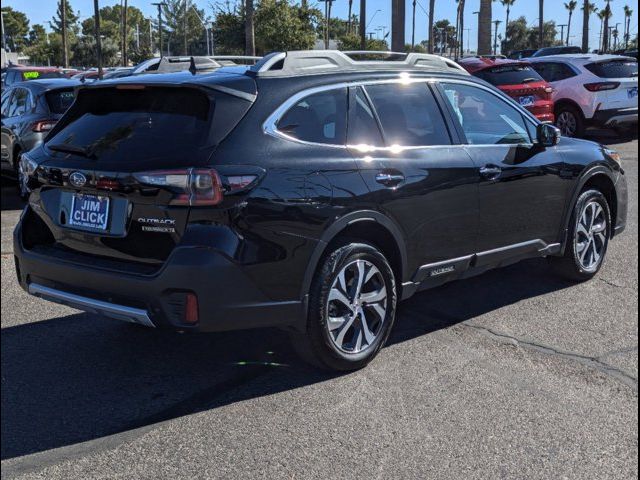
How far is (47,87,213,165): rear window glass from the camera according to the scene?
379 cm

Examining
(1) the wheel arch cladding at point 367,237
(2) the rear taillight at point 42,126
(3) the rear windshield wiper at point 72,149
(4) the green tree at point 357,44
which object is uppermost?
(4) the green tree at point 357,44

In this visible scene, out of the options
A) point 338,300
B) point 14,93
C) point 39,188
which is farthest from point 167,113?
point 14,93

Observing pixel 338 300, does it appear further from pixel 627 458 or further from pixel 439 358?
pixel 627 458

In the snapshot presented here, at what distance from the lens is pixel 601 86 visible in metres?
15.0

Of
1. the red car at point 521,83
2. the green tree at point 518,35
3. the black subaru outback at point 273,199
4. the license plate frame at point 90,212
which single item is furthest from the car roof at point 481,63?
the green tree at point 518,35

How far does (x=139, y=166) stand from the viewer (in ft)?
12.3

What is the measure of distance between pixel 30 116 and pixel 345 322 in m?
7.75

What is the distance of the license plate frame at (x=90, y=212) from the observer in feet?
12.8

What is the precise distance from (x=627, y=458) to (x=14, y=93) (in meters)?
10.4

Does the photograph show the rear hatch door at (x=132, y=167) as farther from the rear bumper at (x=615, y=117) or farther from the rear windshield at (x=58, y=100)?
the rear bumper at (x=615, y=117)

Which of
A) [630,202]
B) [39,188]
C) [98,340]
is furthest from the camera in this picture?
[630,202]

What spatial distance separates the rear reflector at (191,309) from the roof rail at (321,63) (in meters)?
1.28

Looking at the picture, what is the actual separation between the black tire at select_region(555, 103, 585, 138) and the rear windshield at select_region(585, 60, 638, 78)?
841 millimetres

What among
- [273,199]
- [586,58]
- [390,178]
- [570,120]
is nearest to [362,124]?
[390,178]
